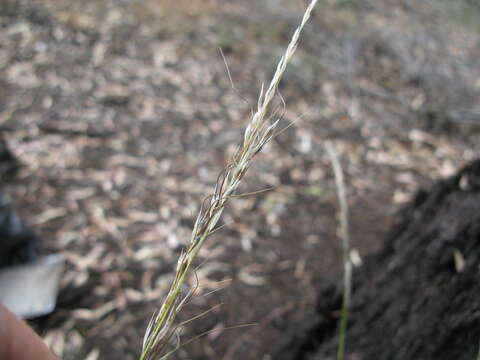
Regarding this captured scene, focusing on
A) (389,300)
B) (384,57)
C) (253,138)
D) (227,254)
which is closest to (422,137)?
(384,57)

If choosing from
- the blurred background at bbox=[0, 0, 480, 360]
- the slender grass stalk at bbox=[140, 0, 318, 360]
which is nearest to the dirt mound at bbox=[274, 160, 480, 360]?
the blurred background at bbox=[0, 0, 480, 360]

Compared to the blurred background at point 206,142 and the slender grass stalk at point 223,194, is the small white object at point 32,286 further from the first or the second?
the slender grass stalk at point 223,194

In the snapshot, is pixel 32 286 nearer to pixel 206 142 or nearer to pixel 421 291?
pixel 206 142

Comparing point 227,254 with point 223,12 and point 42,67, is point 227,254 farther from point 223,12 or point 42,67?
point 223,12

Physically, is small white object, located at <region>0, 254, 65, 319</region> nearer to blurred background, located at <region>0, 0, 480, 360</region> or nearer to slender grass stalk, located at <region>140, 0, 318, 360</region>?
blurred background, located at <region>0, 0, 480, 360</region>

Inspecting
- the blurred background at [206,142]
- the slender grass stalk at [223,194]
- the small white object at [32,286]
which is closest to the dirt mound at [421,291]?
the blurred background at [206,142]
